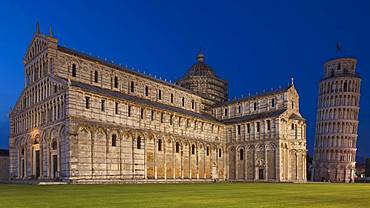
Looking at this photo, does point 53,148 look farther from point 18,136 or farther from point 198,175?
point 198,175

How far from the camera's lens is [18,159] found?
5744 centimetres

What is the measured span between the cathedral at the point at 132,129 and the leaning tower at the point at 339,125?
31601mm

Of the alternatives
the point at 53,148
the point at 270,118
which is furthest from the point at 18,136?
the point at 270,118

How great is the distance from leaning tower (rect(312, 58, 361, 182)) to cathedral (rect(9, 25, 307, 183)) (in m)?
31.6

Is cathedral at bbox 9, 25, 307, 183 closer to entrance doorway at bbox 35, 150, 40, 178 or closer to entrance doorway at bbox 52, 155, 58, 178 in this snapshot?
entrance doorway at bbox 52, 155, 58, 178

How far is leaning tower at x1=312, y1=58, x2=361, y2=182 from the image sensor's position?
94.3 m

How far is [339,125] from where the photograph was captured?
94438mm

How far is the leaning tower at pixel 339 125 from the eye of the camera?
309ft

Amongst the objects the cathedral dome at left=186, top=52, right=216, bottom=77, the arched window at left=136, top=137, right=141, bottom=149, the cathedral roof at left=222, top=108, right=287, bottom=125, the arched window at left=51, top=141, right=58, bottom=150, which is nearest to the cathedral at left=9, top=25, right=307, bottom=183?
the arched window at left=136, top=137, right=141, bottom=149

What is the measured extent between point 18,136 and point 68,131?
59.3 feet

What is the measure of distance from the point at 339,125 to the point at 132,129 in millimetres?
61290

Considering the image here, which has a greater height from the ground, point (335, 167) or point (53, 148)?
point (53, 148)

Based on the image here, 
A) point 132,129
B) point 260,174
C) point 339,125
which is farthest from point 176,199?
point 339,125

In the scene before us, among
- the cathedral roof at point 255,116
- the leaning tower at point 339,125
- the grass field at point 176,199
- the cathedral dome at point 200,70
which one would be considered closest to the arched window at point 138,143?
the cathedral roof at point 255,116
